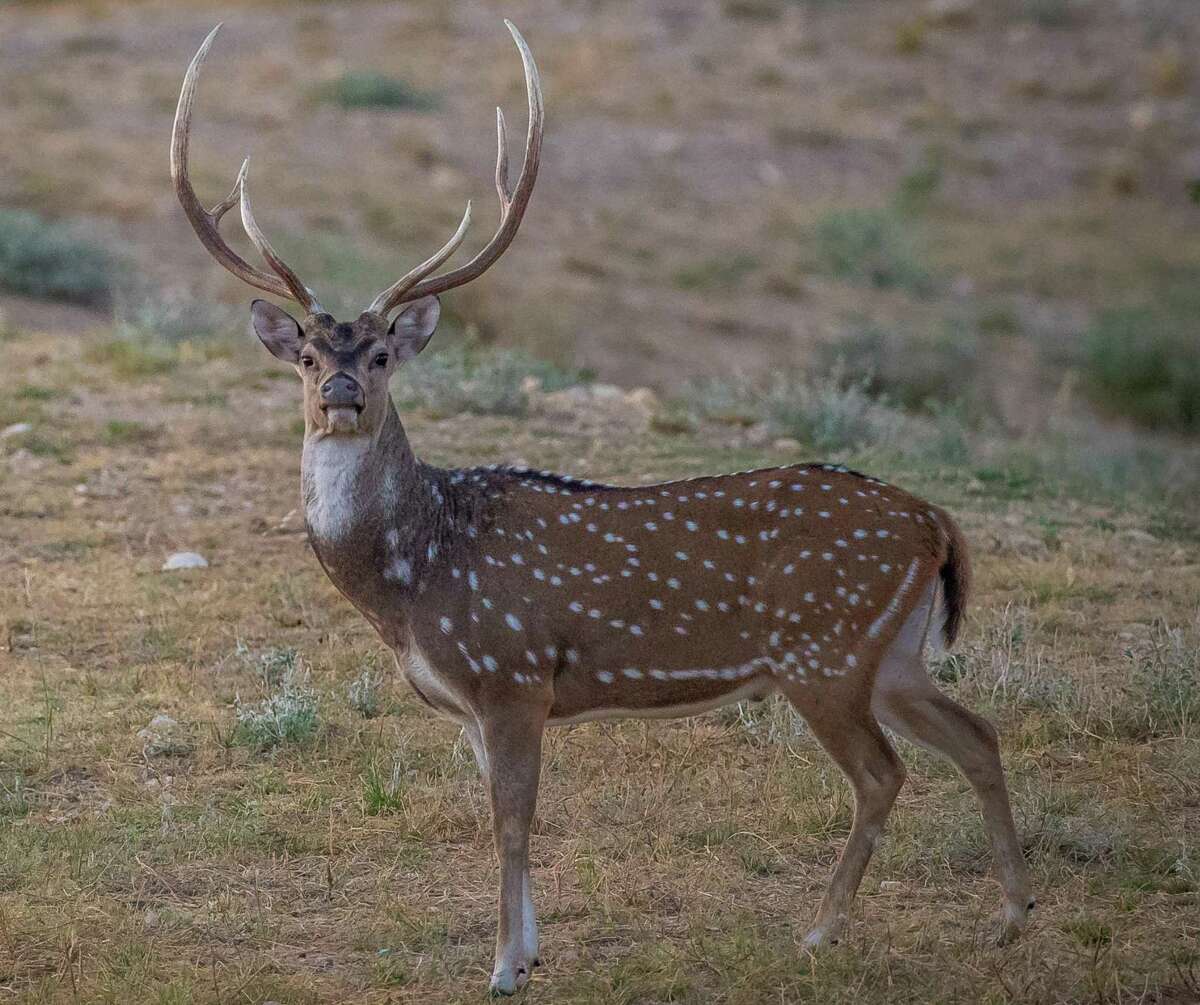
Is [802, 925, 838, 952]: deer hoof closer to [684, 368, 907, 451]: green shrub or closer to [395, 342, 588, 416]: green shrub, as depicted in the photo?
[684, 368, 907, 451]: green shrub

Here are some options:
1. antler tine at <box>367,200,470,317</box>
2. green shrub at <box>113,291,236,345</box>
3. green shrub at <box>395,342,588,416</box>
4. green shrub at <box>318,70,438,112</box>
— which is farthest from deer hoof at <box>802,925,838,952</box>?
green shrub at <box>318,70,438,112</box>

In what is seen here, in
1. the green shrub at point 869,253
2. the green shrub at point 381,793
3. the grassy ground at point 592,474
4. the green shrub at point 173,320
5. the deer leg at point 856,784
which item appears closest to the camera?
the deer leg at point 856,784

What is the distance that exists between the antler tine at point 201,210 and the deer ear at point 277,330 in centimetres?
9

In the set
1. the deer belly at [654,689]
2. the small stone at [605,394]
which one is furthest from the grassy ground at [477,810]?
the small stone at [605,394]

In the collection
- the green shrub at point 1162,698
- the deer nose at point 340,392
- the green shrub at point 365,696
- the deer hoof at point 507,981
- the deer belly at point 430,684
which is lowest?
the green shrub at point 365,696

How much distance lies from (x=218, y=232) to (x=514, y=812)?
86.8 inches

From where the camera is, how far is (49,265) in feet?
49.8

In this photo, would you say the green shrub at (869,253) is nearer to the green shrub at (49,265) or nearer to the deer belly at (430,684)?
the green shrub at (49,265)

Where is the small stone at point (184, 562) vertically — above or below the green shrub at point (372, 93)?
above

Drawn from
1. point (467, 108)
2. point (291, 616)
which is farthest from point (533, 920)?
point (467, 108)

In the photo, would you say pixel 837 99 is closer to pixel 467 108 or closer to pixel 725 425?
pixel 467 108

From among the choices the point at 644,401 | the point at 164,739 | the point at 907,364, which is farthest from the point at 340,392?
the point at 907,364

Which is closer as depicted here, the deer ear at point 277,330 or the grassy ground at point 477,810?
the grassy ground at point 477,810

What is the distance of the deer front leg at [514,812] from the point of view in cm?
554
